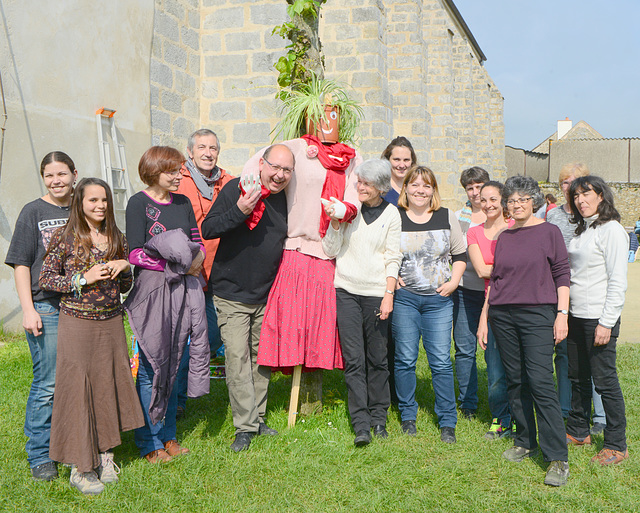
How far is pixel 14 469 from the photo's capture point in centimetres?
358

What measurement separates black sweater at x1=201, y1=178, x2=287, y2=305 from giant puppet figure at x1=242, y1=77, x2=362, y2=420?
4.4 inches

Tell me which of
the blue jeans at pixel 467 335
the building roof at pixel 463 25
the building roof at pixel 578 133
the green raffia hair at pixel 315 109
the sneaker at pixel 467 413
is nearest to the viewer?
the green raffia hair at pixel 315 109

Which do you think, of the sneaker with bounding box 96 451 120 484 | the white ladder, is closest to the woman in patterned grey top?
the sneaker with bounding box 96 451 120 484

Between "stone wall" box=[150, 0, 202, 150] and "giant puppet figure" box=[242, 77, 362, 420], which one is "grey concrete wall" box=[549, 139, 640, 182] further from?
"giant puppet figure" box=[242, 77, 362, 420]

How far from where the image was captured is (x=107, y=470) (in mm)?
3506

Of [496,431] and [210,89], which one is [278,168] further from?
[210,89]

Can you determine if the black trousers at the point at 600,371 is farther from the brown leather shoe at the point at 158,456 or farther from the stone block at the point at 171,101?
the stone block at the point at 171,101

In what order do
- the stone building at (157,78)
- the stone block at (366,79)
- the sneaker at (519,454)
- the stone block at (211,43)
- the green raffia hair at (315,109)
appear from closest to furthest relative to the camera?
the sneaker at (519,454)
the green raffia hair at (315,109)
the stone building at (157,78)
the stone block at (211,43)
the stone block at (366,79)

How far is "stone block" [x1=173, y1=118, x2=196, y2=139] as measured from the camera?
8.73m

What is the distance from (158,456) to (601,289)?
10.1ft

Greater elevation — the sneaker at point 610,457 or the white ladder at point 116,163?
the white ladder at point 116,163

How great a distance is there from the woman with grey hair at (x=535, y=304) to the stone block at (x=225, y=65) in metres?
6.14

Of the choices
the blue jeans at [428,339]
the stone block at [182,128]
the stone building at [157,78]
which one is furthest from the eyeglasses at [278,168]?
the stone block at [182,128]

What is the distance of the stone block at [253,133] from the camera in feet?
29.1
